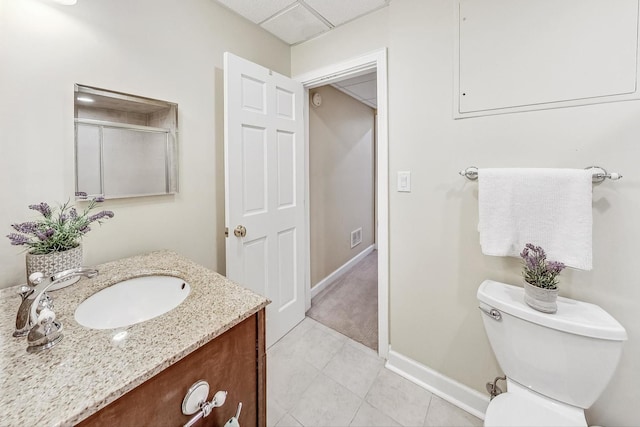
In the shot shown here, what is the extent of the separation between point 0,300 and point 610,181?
7.47 feet

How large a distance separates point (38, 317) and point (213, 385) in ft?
1.53

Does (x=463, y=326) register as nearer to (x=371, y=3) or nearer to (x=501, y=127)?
(x=501, y=127)

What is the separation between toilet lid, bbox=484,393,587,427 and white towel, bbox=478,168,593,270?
0.55 meters

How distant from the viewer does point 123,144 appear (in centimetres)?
125

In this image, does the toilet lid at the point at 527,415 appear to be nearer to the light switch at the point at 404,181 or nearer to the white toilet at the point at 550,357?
the white toilet at the point at 550,357

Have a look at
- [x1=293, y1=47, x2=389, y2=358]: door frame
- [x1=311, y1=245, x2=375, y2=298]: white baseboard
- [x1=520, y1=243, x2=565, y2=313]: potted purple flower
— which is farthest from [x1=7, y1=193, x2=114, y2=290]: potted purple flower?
[x1=311, y1=245, x2=375, y2=298]: white baseboard

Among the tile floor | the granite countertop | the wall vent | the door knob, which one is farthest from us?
the wall vent

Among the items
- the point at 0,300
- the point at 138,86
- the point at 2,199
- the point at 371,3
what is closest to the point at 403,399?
the point at 0,300

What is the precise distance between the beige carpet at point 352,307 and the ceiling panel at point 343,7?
7.63 ft

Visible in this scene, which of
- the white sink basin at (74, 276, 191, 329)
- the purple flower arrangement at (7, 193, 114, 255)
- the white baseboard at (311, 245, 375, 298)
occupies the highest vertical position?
the purple flower arrangement at (7, 193, 114, 255)

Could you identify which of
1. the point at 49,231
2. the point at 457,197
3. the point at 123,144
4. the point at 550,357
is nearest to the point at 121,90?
the point at 123,144

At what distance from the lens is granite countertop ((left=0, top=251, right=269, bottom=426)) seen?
1.60ft

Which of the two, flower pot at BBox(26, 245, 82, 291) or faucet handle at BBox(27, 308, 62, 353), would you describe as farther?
flower pot at BBox(26, 245, 82, 291)

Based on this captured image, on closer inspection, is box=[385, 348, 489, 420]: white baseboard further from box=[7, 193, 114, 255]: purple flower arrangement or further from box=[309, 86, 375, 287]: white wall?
box=[7, 193, 114, 255]: purple flower arrangement
